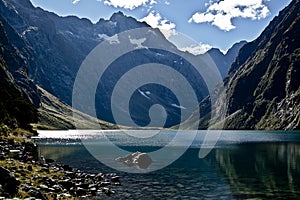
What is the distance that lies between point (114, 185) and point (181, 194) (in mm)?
9791

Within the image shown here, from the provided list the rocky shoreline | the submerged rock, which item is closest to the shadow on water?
the rocky shoreline

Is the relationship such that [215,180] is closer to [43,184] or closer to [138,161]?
[138,161]

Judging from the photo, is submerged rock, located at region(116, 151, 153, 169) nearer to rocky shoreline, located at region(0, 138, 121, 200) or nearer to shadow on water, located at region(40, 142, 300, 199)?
shadow on water, located at region(40, 142, 300, 199)

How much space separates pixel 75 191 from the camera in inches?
1606

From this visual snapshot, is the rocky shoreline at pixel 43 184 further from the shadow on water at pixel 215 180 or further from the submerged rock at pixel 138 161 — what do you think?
the submerged rock at pixel 138 161

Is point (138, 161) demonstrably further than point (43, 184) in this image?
Yes

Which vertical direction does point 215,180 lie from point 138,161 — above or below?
below

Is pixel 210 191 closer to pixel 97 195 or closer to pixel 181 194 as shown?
pixel 181 194

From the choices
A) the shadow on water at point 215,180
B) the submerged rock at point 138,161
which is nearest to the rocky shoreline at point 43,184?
the shadow on water at point 215,180

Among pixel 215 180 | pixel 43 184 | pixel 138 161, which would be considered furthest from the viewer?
pixel 138 161

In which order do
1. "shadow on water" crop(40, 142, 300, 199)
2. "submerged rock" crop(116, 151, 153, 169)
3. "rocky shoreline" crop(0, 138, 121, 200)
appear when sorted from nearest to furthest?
"rocky shoreline" crop(0, 138, 121, 200), "shadow on water" crop(40, 142, 300, 199), "submerged rock" crop(116, 151, 153, 169)

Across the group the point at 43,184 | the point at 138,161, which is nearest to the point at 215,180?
the point at 138,161

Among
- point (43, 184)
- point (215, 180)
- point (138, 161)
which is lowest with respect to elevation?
point (215, 180)

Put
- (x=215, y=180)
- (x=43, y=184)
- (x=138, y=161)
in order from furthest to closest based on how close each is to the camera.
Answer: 1. (x=138, y=161)
2. (x=215, y=180)
3. (x=43, y=184)
